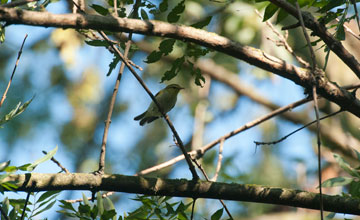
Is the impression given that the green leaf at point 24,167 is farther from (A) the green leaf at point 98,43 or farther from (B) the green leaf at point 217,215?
(B) the green leaf at point 217,215

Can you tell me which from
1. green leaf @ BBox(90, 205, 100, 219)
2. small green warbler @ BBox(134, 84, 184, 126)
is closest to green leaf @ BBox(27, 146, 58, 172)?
green leaf @ BBox(90, 205, 100, 219)

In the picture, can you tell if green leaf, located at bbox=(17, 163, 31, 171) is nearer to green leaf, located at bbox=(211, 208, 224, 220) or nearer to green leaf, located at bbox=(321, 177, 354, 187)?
green leaf, located at bbox=(211, 208, 224, 220)

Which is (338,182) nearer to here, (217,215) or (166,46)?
(217,215)

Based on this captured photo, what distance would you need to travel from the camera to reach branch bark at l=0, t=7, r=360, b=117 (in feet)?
4.28

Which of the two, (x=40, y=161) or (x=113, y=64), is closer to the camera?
(x=40, y=161)

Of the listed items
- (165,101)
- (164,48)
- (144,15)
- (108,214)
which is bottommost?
(108,214)

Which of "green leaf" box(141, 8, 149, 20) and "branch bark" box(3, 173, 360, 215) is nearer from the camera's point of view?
"branch bark" box(3, 173, 360, 215)

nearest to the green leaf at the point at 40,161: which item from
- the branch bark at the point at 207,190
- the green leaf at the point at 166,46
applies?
the branch bark at the point at 207,190

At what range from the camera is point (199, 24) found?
186cm

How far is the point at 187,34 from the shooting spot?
1653 mm

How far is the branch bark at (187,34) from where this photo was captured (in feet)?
4.28

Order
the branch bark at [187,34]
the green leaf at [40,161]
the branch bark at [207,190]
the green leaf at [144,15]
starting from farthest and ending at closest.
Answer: the green leaf at [144,15]
the branch bark at [207,190]
the green leaf at [40,161]
the branch bark at [187,34]

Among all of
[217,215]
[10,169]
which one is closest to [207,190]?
[217,215]

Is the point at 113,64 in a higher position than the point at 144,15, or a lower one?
lower
